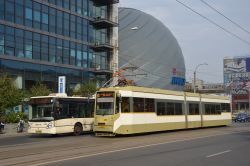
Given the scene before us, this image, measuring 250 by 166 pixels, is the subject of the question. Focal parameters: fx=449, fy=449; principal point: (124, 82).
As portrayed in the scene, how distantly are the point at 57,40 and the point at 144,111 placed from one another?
1238 inches

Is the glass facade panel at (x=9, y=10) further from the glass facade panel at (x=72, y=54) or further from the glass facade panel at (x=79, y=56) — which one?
the glass facade panel at (x=79, y=56)

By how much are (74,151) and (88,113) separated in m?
14.2

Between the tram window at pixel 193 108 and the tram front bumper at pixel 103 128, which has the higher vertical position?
the tram window at pixel 193 108

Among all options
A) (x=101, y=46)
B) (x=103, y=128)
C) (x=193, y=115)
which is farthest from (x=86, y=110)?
(x=101, y=46)

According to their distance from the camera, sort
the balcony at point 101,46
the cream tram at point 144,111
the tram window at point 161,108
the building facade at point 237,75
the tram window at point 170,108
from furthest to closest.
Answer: the building facade at point 237,75 → the balcony at point 101,46 → the tram window at point 170,108 → the tram window at point 161,108 → the cream tram at point 144,111

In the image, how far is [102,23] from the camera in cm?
6725

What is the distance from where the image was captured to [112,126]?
27422 mm

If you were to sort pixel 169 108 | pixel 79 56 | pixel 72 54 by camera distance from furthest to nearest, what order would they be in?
1. pixel 79 56
2. pixel 72 54
3. pixel 169 108

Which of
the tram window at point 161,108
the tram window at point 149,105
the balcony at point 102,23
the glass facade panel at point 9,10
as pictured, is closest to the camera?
the tram window at point 149,105

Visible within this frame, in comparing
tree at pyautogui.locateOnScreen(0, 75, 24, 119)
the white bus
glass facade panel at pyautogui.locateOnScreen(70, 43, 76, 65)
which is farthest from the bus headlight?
glass facade panel at pyautogui.locateOnScreen(70, 43, 76, 65)

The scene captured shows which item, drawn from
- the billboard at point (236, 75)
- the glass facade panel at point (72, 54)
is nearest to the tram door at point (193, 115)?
the glass facade panel at point (72, 54)

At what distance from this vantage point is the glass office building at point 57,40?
5175 cm

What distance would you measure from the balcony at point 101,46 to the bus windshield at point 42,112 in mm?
36503

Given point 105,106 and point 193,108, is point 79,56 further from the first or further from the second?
point 105,106
